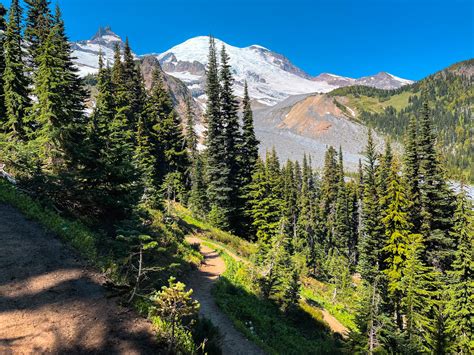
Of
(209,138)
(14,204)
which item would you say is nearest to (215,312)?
(14,204)

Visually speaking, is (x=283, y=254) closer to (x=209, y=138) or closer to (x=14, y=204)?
(x=14, y=204)

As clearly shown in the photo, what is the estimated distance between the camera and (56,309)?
748cm

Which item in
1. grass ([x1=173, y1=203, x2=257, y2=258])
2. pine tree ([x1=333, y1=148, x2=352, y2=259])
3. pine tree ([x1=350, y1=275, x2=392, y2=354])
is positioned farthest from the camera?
pine tree ([x1=333, y1=148, x2=352, y2=259])

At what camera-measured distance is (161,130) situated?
4672 centimetres

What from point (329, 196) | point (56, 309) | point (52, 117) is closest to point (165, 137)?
point (52, 117)

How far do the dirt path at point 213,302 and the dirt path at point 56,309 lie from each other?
4166 mm

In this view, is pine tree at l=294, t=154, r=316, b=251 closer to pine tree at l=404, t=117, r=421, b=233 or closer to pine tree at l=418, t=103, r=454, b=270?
pine tree at l=404, t=117, r=421, b=233

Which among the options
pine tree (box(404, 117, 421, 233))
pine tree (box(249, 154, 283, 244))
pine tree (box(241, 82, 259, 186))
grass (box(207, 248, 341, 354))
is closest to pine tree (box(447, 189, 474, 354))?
grass (box(207, 248, 341, 354))

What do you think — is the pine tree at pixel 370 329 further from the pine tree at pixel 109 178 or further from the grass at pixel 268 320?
the pine tree at pixel 109 178

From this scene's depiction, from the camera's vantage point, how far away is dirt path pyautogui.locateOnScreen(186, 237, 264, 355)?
1255 cm

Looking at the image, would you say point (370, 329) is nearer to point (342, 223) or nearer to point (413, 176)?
point (413, 176)

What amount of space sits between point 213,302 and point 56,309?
949 centimetres

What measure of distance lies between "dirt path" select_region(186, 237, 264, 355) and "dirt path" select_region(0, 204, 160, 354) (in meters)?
4.17

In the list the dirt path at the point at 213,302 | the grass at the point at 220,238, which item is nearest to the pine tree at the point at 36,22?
the grass at the point at 220,238
